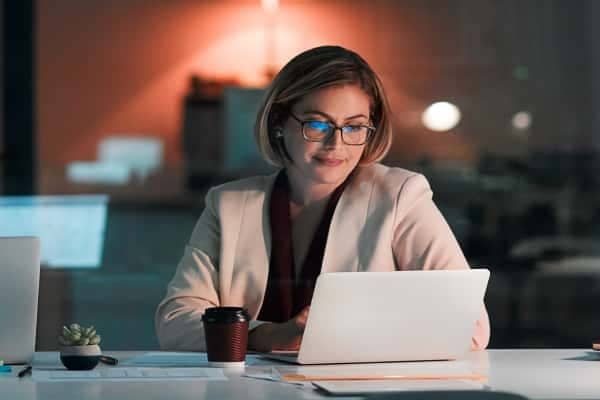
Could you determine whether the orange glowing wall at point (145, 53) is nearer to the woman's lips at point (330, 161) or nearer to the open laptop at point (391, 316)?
the woman's lips at point (330, 161)

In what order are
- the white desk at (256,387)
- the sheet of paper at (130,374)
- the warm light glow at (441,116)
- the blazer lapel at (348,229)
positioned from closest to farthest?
the white desk at (256,387), the sheet of paper at (130,374), the blazer lapel at (348,229), the warm light glow at (441,116)

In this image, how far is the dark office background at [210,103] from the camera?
19.6 feet

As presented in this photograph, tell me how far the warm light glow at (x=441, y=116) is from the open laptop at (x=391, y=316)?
3417mm

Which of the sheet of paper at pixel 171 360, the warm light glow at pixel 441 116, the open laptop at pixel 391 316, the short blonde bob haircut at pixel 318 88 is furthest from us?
the warm light glow at pixel 441 116

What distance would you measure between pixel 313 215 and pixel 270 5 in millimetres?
2817

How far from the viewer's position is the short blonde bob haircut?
10.8 ft

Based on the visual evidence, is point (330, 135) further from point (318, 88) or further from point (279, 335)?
point (279, 335)

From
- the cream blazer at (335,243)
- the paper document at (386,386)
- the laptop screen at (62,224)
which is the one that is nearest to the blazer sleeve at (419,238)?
the cream blazer at (335,243)

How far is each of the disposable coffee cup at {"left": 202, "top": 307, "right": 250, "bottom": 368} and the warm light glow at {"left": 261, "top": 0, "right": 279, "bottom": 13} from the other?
349cm

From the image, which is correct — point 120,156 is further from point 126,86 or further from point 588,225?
point 588,225

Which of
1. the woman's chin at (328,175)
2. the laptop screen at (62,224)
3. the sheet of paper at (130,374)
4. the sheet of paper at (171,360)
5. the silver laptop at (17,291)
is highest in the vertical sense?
the woman's chin at (328,175)

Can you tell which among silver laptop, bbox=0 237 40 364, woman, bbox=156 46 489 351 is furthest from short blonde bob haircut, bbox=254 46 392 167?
silver laptop, bbox=0 237 40 364

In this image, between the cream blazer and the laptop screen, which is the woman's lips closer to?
the cream blazer

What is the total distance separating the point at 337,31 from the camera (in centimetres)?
602
